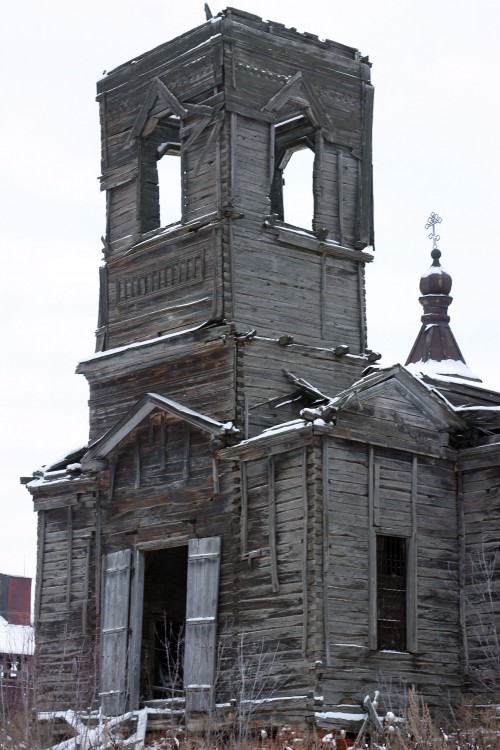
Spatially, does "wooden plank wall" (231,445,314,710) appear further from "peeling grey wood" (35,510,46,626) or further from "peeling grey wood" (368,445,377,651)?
"peeling grey wood" (35,510,46,626)

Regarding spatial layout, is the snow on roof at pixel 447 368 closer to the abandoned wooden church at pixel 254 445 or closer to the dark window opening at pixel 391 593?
the abandoned wooden church at pixel 254 445

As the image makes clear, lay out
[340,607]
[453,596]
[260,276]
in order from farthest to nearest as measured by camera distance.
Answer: [260,276] < [453,596] < [340,607]

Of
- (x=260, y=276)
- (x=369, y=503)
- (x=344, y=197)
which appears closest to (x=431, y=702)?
(x=369, y=503)

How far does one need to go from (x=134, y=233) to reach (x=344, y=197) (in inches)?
167

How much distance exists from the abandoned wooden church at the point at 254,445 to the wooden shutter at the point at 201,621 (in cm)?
5

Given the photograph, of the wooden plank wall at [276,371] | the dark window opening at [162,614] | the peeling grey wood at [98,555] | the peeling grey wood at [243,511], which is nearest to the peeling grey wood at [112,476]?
the peeling grey wood at [98,555]

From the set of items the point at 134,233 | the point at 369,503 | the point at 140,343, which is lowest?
the point at 369,503

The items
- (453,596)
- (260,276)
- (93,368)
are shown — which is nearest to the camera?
(453,596)

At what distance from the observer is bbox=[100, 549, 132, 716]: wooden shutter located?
25.6 m

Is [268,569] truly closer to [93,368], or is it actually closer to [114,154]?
[93,368]

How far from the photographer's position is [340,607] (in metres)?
22.8

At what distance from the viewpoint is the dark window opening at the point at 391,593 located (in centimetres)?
2369

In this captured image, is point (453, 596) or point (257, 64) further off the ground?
point (257, 64)

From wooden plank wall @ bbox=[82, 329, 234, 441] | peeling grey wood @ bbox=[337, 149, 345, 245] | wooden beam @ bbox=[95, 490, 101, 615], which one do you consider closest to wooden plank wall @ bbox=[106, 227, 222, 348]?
wooden plank wall @ bbox=[82, 329, 234, 441]
